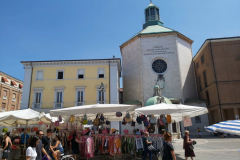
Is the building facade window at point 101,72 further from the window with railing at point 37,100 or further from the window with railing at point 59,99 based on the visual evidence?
the window with railing at point 37,100

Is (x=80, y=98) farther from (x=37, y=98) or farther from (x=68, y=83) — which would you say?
(x=37, y=98)

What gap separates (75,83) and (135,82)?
10.0m

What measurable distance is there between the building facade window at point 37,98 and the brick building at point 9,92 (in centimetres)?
1626

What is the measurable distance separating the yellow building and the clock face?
706 centimetres

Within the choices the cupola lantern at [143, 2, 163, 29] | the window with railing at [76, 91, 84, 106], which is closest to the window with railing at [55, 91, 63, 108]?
the window with railing at [76, 91, 84, 106]

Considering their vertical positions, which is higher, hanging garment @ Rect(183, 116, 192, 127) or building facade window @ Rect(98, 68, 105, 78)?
building facade window @ Rect(98, 68, 105, 78)

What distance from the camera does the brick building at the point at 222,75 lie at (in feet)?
83.6

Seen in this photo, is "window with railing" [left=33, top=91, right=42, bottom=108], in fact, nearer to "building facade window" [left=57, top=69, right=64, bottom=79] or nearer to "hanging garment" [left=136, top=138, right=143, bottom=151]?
"building facade window" [left=57, top=69, right=64, bottom=79]

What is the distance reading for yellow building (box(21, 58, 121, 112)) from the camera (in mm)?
26375

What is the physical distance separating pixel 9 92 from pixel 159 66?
108 feet

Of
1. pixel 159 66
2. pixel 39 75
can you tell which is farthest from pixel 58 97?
pixel 159 66

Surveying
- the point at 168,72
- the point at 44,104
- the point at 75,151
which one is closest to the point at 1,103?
the point at 44,104

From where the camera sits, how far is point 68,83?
2719 cm

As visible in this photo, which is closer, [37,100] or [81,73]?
[37,100]
